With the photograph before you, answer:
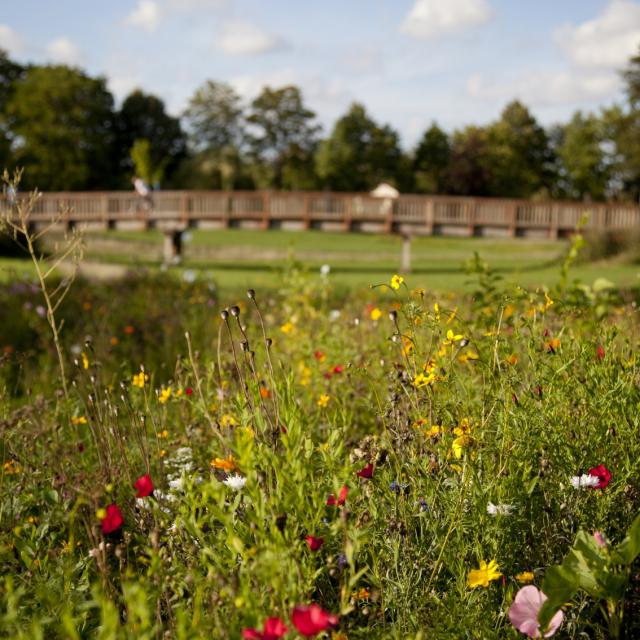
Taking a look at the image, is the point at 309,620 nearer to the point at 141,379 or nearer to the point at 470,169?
the point at 141,379

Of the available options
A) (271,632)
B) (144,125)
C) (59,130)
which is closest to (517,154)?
(144,125)

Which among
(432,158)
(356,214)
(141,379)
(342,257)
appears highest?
(432,158)

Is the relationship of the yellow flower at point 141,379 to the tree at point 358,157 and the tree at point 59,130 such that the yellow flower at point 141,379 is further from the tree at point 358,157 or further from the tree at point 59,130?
the tree at point 358,157

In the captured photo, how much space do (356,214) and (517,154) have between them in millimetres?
40249

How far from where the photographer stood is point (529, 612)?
7.08 feet

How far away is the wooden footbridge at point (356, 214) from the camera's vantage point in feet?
76.3

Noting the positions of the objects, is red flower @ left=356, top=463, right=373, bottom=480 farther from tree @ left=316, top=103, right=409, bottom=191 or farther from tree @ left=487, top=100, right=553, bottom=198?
tree @ left=487, top=100, right=553, bottom=198

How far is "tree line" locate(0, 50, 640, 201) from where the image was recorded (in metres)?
52.8

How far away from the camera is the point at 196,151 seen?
69812 mm

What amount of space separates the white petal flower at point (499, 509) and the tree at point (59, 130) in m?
48.7

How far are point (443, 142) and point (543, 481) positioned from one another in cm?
6280

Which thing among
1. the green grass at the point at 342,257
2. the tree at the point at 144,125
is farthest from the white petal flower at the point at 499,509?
the tree at the point at 144,125

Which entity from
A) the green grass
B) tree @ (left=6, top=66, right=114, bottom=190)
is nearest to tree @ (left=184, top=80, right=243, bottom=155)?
tree @ (left=6, top=66, right=114, bottom=190)

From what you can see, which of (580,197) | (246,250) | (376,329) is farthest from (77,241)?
(580,197)
